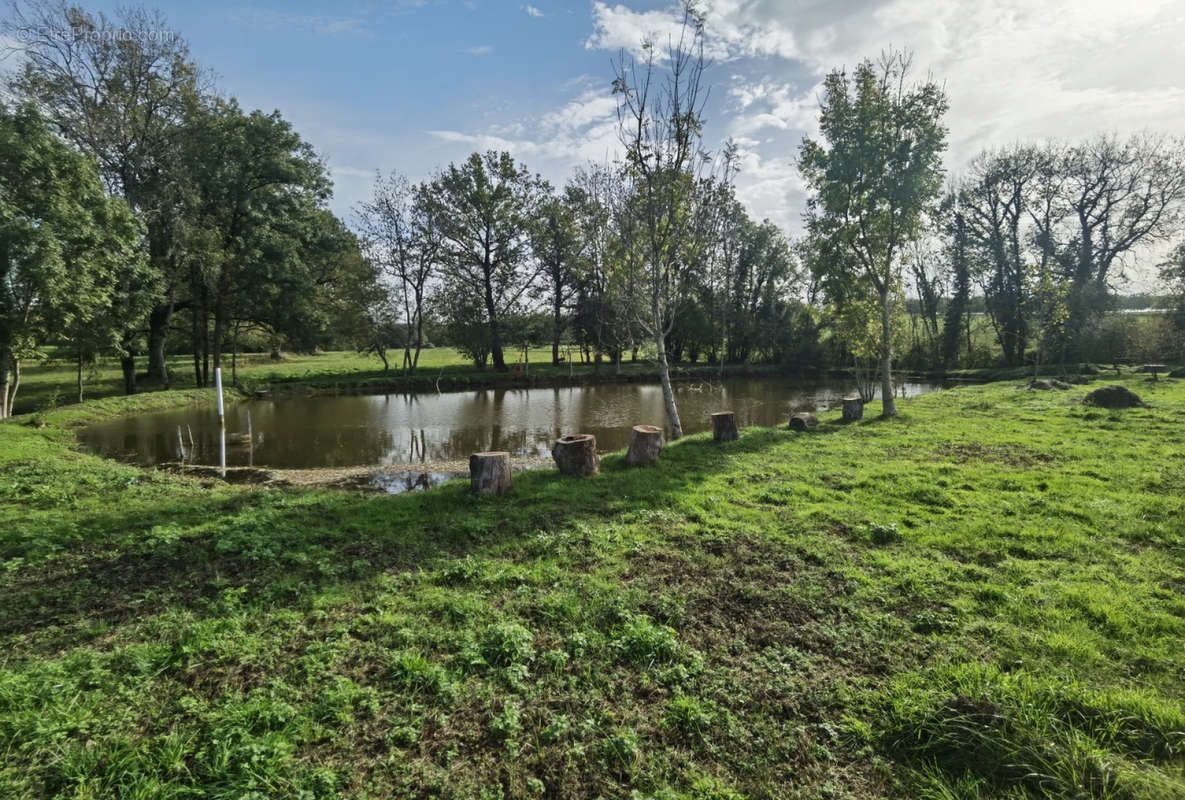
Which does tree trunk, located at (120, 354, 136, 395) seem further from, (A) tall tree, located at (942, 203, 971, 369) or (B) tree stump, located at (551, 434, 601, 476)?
(A) tall tree, located at (942, 203, 971, 369)

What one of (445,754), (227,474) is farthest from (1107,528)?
(227,474)

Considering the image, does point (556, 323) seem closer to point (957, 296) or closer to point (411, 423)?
point (411, 423)

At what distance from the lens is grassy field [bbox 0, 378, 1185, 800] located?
9.43 feet

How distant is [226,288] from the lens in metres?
27.8

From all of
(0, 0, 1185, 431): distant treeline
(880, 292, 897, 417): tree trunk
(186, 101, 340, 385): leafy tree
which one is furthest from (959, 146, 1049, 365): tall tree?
(186, 101, 340, 385): leafy tree

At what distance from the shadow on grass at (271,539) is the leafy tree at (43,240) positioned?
14211 mm

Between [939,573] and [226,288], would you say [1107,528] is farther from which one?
[226,288]

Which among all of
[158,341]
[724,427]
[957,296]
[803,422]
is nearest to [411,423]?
[724,427]

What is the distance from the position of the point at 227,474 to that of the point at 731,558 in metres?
12.5

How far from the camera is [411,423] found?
66.4 ft

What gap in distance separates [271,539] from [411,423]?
47.4 feet

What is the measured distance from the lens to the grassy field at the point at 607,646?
287 cm

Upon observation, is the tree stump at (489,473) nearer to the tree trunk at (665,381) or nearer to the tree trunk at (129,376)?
the tree trunk at (665,381)

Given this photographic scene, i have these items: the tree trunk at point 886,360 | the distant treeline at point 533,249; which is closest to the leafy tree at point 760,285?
the distant treeline at point 533,249
